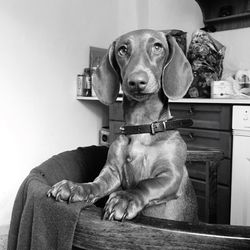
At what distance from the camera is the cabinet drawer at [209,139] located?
1840mm

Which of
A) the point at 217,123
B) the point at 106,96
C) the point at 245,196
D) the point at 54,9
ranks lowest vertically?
the point at 245,196

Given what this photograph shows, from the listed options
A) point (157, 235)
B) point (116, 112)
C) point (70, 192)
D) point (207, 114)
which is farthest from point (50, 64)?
point (157, 235)

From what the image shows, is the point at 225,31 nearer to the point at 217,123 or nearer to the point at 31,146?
the point at 217,123

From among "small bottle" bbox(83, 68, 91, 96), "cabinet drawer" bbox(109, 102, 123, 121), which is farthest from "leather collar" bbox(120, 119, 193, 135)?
"small bottle" bbox(83, 68, 91, 96)

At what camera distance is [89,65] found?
283 centimetres

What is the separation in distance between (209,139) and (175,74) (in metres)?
1.04

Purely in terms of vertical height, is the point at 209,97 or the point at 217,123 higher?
the point at 209,97

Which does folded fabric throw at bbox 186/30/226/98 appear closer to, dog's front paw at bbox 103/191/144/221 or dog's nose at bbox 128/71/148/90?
dog's nose at bbox 128/71/148/90

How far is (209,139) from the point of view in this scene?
193 cm

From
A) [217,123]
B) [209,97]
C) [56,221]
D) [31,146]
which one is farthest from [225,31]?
[56,221]

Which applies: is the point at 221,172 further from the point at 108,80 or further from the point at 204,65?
the point at 108,80

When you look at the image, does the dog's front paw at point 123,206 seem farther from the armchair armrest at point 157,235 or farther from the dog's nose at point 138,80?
the dog's nose at point 138,80

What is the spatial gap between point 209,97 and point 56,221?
1.65 metres

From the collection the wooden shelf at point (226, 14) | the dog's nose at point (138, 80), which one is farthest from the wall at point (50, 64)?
the dog's nose at point (138, 80)
